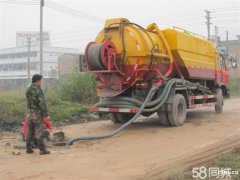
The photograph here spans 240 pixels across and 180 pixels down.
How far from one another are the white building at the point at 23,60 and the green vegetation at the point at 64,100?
67.2 metres

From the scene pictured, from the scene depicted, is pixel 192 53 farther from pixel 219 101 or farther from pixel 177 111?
pixel 219 101

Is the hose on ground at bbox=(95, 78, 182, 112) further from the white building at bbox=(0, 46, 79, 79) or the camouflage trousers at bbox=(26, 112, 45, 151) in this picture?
the white building at bbox=(0, 46, 79, 79)

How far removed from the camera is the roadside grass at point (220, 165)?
6.06m

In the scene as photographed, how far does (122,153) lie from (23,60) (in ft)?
287

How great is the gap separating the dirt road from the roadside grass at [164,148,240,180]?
1.24 feet

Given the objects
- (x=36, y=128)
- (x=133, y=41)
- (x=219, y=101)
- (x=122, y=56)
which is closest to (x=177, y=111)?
(x=122, y=56)

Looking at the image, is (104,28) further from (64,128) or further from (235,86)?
(235,86)

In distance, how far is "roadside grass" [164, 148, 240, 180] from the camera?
606cm

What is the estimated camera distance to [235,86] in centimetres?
3506

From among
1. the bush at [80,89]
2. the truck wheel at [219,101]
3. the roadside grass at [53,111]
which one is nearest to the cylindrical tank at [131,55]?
the roadside grass at [53,111]

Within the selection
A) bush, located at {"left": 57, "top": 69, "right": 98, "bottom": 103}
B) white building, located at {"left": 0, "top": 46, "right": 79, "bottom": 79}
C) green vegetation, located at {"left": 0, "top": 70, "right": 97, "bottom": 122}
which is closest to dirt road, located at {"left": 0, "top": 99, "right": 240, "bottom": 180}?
green vegetation, located at {"left": 0, "top": 70, "right": 97, "bottom": 122}

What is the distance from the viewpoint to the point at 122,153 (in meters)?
8.23

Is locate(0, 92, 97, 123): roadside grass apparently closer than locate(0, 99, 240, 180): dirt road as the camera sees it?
No

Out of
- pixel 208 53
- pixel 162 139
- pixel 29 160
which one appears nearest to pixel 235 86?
pixel 208 53
